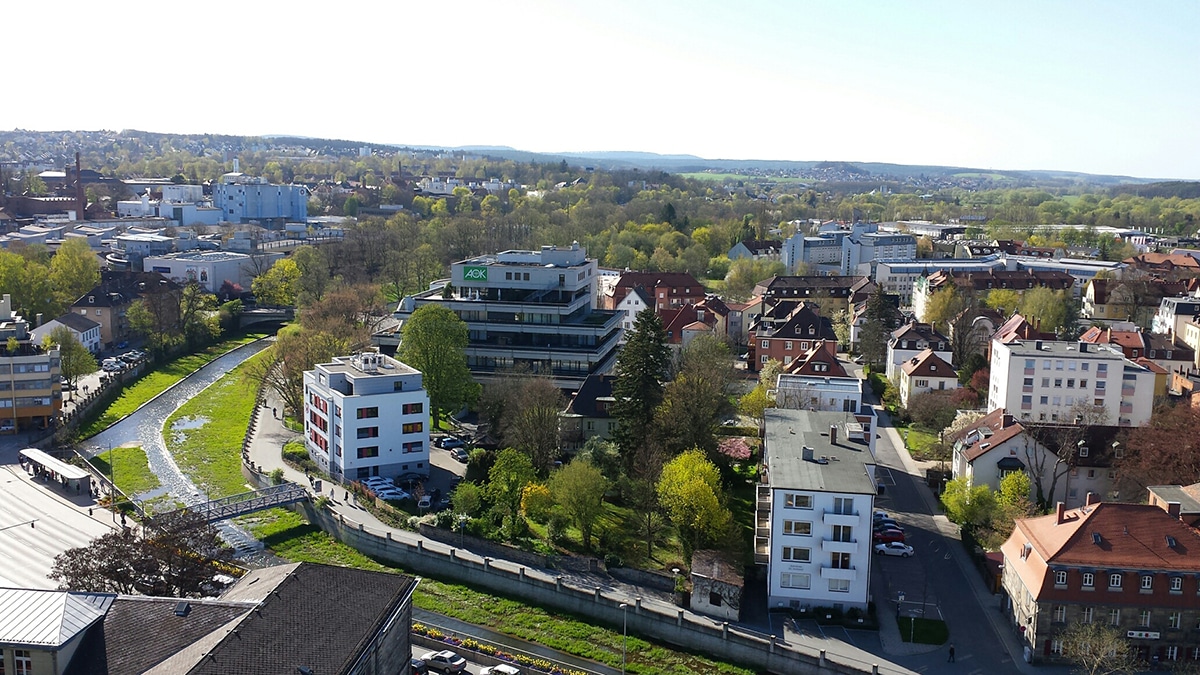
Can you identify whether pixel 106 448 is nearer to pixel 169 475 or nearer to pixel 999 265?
pixel 169 475

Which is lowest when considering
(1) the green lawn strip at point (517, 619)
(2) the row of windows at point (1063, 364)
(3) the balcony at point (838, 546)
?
(1) the green lawn strip at point (517, 619)

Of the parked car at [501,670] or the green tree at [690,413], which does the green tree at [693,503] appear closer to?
the green tree at [690,413]

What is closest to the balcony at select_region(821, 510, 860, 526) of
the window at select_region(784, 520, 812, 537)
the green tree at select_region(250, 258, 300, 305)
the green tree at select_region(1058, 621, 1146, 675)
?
the window at select_region(784, 520, 812, 537)

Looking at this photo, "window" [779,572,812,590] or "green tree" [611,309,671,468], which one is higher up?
"green tree" [611,309,671,468]

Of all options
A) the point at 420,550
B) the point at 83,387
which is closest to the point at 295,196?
the point at 83,387

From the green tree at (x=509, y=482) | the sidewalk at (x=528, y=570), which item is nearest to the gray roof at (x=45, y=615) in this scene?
the sidewalk at (x=528, y=570)

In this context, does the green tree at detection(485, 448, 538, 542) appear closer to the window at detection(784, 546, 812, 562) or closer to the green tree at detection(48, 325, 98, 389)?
the window at detection(784, 546, 812, 562)

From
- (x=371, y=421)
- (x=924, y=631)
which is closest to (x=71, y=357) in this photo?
(x=371, y=421)
